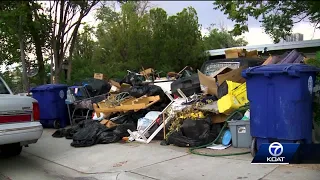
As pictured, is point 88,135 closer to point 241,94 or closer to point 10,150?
point 10,150

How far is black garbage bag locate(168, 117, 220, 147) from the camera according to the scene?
7012 mm

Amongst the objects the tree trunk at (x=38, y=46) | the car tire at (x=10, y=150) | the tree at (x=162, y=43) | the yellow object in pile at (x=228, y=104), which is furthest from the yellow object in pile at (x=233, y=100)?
the tree trunk at (x=38, y=46)

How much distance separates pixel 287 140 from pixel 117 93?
5507mm

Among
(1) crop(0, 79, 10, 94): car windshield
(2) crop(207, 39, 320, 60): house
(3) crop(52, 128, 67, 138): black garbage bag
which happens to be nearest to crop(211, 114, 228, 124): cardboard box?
(3) crop(52, 128, 67, 138): black garbage bag

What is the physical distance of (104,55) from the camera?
75.5 ft

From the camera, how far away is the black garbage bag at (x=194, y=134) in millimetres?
7012

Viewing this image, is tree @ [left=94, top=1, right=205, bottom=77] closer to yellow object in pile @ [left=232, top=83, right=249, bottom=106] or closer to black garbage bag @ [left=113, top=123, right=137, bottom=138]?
black garbage bag @ [left=113, top=123, right=137, bottom=138]

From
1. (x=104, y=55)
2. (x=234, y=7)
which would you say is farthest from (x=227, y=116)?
(x=104, y=55)

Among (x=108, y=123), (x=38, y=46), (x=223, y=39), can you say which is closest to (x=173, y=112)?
(x=108, y=123)

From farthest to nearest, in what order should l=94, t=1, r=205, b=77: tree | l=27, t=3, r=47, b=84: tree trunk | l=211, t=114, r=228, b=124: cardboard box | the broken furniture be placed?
1. l=27, t=3, r=47, b=84: tree trunk
2. l=94, t=1, r=205, b=77: tree
3. the broken furniture
4. l=211, t=114, r=228, b=124: cardboard box

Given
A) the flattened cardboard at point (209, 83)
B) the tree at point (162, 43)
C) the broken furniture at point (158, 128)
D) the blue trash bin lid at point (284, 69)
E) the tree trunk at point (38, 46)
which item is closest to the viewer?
the blue trash bin lid at point (284, 69)

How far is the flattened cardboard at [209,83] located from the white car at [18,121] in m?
3.67

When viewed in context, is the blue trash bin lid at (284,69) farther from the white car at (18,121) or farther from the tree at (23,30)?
the tree at (23,30)

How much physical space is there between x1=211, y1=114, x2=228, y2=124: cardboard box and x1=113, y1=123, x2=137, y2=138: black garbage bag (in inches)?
81.6
